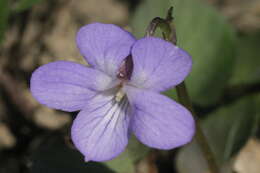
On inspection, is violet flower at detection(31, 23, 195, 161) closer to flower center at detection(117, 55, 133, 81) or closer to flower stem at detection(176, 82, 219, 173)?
flower center at detection(117, 55, 133, 81)

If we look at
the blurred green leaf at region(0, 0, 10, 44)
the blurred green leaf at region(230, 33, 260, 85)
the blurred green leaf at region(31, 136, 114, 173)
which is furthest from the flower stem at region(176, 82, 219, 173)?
the blurred green leaf at region(0, 0, 10, 44)

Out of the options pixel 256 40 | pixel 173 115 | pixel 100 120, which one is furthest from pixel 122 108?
pixel 256 40

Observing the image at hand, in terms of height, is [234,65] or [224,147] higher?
[234,65]

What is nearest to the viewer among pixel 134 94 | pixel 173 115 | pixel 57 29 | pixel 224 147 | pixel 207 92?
pixel 173 115

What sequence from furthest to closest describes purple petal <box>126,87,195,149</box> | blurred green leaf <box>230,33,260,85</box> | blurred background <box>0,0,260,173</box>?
blurred green leaf <box>230,33,260,85</box>, blurred background <box>0,0,260,173</box>, purple petal <box>126,87,195,149</box>

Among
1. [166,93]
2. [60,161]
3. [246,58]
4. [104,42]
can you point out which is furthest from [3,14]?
→ [246,58]

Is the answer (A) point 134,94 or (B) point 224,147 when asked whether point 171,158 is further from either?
(A) point 134,94

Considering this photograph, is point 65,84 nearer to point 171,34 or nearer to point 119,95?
point 119,95
